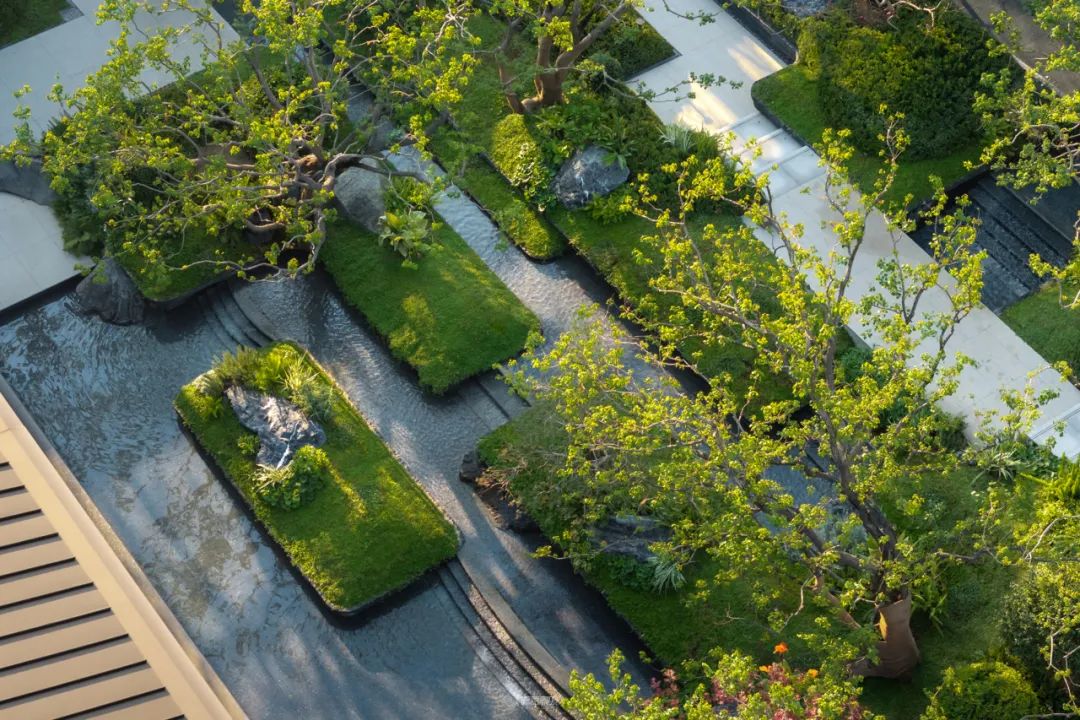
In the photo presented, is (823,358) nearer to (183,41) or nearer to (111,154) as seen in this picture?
(111,154)

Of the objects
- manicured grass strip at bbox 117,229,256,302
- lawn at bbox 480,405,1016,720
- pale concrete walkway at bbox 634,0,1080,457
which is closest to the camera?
lawn at bbox 480,405,1016,720

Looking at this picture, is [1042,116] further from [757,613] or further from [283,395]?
[283,395]

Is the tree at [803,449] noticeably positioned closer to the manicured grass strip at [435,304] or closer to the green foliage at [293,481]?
the manicured grass strip at [435,304]

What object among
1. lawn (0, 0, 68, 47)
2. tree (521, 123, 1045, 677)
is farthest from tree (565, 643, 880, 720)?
lawn (0, 0, 68, 47)

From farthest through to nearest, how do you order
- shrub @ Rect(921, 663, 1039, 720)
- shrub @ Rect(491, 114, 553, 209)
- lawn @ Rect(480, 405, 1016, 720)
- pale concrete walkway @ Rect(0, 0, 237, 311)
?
shrub @ Rect(491, 114, 553, 209) → pale concrete walkway @ Rect(0, 0, 237, 311) → lawn @ Rect(480, 405, 1016, 720) → shrub @ Rect(921, 663, 1039, 720)

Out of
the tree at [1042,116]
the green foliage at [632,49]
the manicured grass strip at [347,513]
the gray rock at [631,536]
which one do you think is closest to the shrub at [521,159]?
the green foliage at [632,49]

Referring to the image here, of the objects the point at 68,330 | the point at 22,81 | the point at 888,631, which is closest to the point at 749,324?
the point at 888,631

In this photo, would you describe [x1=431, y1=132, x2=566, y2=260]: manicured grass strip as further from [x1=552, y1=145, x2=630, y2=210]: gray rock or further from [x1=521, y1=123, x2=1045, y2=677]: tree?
[x1=521, y1=123, x2=1045, y2=677]: tree
